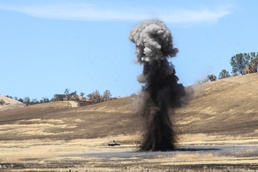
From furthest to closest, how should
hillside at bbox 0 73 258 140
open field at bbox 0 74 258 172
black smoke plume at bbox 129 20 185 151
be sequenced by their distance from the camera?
hillside at bbox 0 73 258 140
open field at bbox 0 74 258 172
black smoke plume at bbox 129 20 185 151

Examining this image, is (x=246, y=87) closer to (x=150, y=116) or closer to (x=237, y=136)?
(x=237, y=136)

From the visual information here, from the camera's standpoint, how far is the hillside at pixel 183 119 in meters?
127

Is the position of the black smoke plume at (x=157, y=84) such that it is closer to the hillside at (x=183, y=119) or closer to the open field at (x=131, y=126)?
the open field at (x=131, y=126)

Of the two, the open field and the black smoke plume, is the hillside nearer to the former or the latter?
the open field

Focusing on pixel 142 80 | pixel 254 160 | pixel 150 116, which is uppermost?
pixel 142 80

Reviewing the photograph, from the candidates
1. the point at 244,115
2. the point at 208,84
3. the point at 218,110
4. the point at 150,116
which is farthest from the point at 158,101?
the point at 208,84

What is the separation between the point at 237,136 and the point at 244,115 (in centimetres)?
2845

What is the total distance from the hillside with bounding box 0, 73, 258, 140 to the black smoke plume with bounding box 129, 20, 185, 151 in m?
33.8

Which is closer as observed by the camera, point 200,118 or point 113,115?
point 200,118

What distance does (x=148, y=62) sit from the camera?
245ft

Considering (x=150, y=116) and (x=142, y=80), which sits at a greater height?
(x=142, y=80)

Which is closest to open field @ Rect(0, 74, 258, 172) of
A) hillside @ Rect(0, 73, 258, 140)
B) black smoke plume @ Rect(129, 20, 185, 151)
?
hillside @ Rect(0, 73, 258, 140)

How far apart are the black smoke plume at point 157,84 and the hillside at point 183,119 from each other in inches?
1330

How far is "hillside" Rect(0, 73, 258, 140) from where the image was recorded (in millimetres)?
127438
